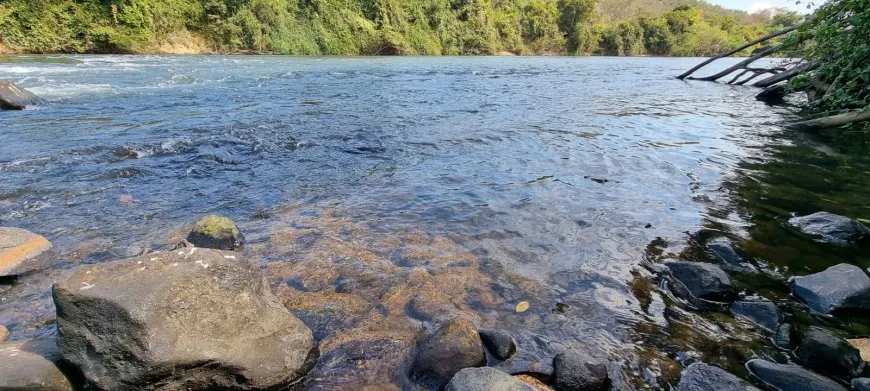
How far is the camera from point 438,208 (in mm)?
5023

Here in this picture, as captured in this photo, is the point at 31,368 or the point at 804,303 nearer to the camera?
the point at 31,368

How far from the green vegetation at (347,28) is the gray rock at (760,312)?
39.3 ft

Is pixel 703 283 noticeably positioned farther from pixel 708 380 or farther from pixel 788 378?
pixel 708 380

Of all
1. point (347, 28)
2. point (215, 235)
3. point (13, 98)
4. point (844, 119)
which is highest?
point (347, 28)

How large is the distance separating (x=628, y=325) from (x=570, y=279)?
2.25 feet

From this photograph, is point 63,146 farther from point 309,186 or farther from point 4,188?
point 309,186

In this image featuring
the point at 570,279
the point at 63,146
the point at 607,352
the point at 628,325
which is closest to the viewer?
the point at 607,352

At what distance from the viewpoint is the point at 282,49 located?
41906 mm

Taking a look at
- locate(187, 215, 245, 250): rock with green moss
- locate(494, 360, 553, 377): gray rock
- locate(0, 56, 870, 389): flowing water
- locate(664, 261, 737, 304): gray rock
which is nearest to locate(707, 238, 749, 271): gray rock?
locate(0, 56, 870, 389): flowing water

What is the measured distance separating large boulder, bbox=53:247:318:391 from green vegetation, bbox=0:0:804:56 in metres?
14.4

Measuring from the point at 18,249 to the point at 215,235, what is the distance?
1.48 metres

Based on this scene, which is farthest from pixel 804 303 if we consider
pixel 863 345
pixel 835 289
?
pixel 863 345

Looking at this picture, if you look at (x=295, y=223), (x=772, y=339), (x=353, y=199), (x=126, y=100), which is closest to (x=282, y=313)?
(x=295, y=223)

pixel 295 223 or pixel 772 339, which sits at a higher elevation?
pixel 772 339
